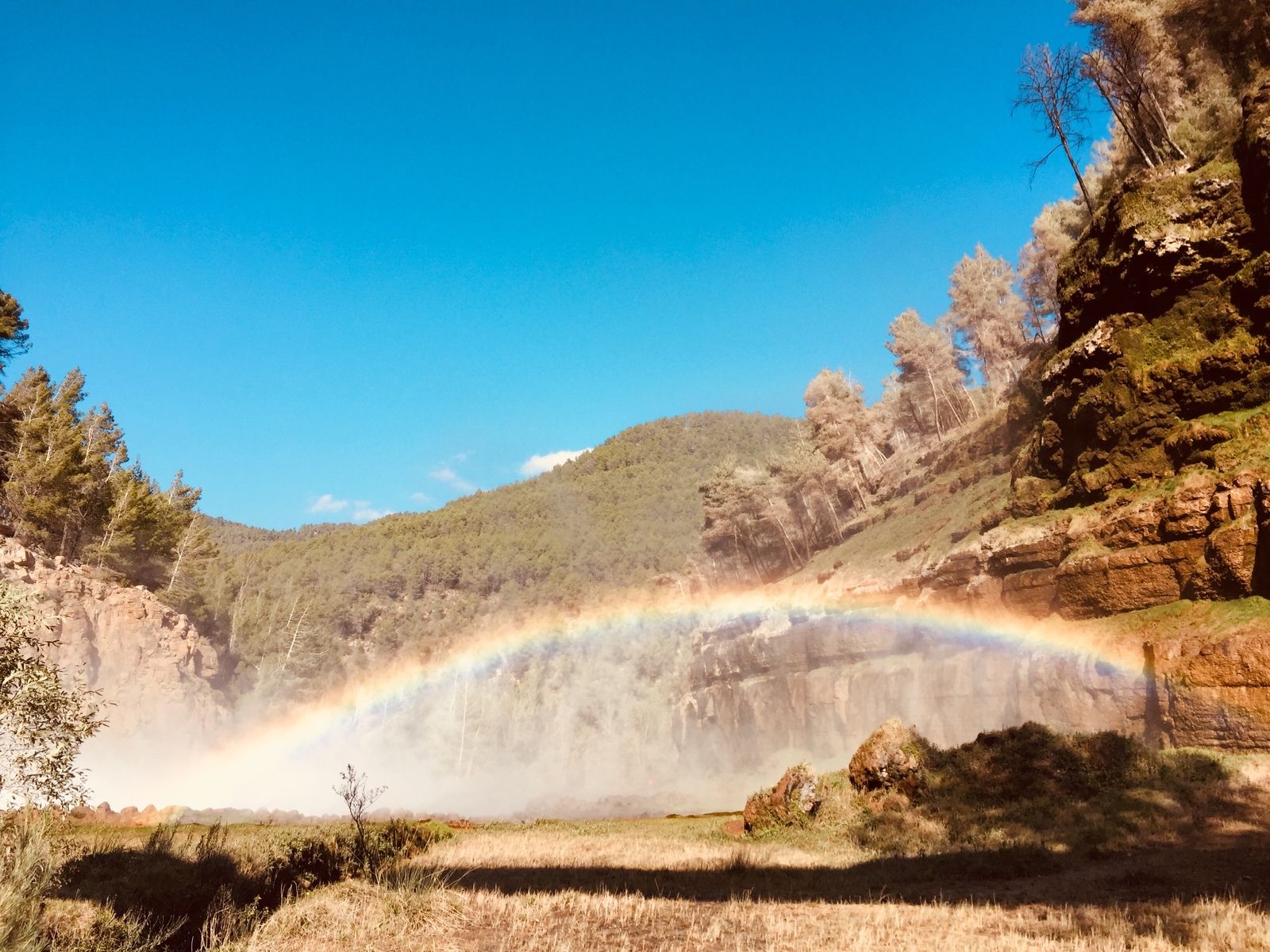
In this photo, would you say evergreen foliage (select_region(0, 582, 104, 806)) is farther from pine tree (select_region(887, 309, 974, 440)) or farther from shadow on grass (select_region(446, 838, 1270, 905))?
pine tree (select_region(887, 309, 974, 440))

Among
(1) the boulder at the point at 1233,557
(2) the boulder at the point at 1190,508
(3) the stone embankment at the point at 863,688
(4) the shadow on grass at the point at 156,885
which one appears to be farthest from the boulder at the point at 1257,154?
(4) the shadow on grass at the point at 156,885

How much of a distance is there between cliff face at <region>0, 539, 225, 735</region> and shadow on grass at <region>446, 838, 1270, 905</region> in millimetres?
54724

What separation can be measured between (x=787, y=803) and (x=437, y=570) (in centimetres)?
11293

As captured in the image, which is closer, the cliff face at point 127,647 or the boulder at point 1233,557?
the boulder at point 1233,557

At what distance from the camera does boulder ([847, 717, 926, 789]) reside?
1000 inches

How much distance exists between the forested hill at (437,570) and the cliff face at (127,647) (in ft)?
65.6

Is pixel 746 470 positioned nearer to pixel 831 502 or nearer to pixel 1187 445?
pixel 831 502

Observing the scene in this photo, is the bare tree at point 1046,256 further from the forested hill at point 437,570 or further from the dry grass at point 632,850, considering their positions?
the dry grass at point 632,850

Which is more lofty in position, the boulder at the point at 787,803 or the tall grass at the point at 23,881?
the tall grass at the point at 23,881

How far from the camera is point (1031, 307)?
7306cm

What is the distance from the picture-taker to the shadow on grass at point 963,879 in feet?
42.1

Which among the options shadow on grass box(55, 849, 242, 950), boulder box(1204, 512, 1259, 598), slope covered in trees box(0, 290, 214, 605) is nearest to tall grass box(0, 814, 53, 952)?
shadow on grass box(55, 849, 242, 950)

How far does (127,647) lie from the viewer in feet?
216

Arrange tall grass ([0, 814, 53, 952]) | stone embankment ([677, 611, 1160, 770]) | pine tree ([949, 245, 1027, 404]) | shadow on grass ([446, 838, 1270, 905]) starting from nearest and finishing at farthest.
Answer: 1. tall grass ([0, 814, 53, 952])
2. shadow on grass ([446, 838, 1270, 905])
3. stone embankment ([677, 611, 1160, 770])
4. pine tree ([949, 245, 1027, 404])
